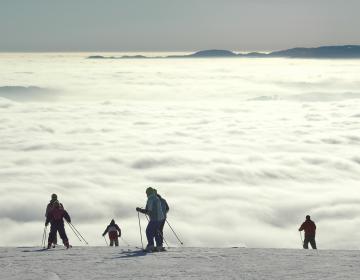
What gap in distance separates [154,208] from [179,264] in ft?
6.02

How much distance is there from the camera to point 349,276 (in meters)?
9.35

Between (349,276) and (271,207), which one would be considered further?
(271,207)

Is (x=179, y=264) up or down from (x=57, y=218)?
down

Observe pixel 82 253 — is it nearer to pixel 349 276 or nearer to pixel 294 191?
pixel 349 276

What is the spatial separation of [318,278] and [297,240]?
152852 millimetres

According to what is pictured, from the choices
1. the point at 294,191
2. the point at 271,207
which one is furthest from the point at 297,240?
the point at 294,191

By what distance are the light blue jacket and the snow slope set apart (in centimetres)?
82

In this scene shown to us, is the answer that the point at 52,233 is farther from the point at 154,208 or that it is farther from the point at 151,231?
the point at 154,208

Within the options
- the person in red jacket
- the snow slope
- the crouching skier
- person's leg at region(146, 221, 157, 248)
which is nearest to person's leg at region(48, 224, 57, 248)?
the crouching skier

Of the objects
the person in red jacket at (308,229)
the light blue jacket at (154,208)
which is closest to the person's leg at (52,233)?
the light blue jacket at (154,208)

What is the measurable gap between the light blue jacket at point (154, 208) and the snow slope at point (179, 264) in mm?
824

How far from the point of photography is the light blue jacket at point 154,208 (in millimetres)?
11914

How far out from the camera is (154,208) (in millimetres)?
11961

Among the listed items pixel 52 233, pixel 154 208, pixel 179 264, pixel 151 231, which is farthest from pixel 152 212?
pixel 52 233
